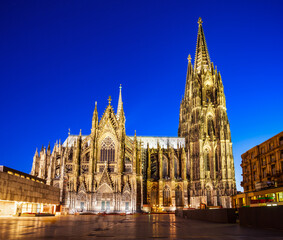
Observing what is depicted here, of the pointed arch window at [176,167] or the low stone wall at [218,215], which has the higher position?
the pointed arch window at [176,167]

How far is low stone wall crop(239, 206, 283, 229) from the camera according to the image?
12.9 metres

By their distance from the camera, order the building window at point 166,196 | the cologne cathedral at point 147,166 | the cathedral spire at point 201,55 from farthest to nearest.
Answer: the cathedral spire at point 201,55 → the building window at point 166,196 → the cologne cathedral at point 147,166

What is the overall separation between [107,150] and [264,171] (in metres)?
30.8

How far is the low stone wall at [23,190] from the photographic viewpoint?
37.1 meters

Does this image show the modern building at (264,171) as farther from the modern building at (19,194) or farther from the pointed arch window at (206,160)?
the modern building at (19,194)

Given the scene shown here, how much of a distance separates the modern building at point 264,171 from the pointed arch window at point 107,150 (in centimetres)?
2702

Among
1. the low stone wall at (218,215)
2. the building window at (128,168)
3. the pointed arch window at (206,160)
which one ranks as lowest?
the low stone wall at (218,215)

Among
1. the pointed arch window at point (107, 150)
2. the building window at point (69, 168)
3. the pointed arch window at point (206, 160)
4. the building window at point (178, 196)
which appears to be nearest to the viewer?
the pointed arch window at point (107, 150)

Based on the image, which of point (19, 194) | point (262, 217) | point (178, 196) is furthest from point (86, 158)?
point (262, 217)

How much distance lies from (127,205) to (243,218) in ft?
148

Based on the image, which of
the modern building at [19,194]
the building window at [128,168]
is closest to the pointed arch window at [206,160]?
the building window at [128,168]

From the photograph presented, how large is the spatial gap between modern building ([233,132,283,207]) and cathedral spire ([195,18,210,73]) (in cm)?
2671

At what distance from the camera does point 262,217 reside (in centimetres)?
1445

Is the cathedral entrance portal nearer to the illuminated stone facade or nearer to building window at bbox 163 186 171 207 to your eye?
building window at bbox 163 186 171 207
